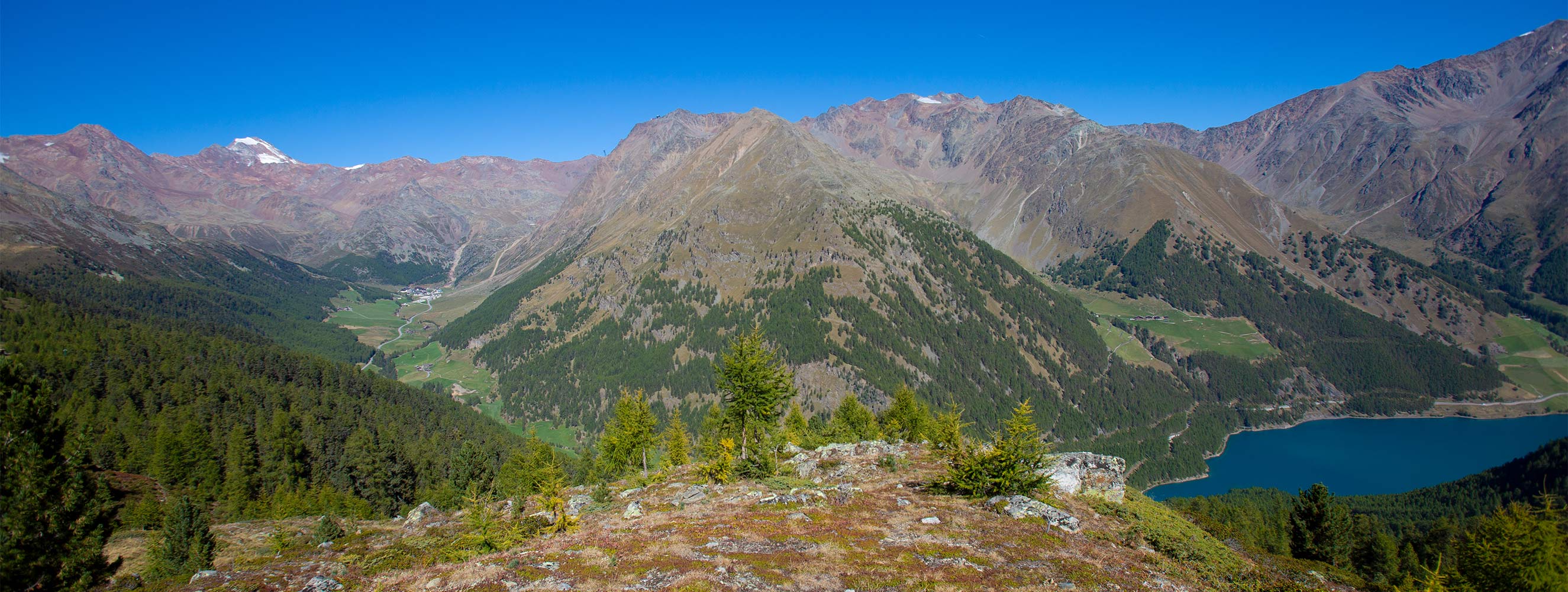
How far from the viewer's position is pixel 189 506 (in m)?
33.5

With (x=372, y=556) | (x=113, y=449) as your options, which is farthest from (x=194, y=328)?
(x=372, y=556)

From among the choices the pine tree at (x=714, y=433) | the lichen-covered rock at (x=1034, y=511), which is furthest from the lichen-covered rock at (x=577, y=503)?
the lichen-covered rock at (x=1034, y=511)

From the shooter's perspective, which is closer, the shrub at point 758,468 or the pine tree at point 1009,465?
the pine tree at point 1009,465

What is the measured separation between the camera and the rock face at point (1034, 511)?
27375mm

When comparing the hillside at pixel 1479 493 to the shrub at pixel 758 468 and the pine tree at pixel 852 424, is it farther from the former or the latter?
the shrub at pixel 758 468

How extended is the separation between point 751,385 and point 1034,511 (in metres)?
22.1

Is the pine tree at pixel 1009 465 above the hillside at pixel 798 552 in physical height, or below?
above

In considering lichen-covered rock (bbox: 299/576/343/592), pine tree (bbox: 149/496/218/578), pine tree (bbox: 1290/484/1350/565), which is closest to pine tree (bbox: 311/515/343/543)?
pine tree (bbox: 149/496/218/578)

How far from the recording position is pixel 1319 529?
61.0m

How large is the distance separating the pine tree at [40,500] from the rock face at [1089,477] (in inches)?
1688

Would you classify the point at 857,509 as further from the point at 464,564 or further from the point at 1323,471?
the point at 1323,471

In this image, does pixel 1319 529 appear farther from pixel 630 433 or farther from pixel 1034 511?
pixel 630 433

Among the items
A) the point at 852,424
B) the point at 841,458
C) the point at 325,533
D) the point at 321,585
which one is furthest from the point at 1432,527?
the point at 325,533

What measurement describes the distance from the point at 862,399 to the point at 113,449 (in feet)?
555
